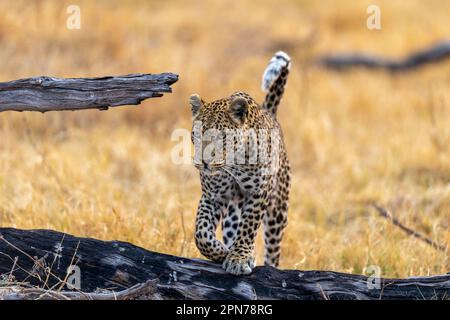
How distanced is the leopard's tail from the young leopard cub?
0.63 metres

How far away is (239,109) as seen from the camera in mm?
4723

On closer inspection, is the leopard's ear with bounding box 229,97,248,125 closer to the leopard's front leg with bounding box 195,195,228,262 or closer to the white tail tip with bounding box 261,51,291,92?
the leopard's front leg with bounding box 195,195,228,262

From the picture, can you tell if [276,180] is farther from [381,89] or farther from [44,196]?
[381,89]

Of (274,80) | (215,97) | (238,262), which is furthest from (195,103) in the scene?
(215,97)

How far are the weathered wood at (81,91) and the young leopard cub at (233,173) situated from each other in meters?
0.36

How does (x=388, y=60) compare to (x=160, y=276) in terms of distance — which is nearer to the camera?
(x=160, y=276)

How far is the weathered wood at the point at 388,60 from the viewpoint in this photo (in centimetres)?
1305

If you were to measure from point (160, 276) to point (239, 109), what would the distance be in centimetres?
95

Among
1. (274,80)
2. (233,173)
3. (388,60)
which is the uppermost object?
(388,60)

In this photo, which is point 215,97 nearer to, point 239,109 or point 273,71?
point 273,71

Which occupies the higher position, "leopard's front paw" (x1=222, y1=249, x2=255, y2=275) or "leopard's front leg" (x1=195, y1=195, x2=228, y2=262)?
"leopard's front leg" (x1=195, y1=195, x2=228, y2=262)

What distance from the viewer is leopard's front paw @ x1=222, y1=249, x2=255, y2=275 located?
454cm

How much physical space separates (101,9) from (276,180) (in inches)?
260

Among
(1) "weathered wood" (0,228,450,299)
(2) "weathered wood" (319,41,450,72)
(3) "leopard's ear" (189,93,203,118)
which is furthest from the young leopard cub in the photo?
(2) "weathered wood" (319,41,450,72)
